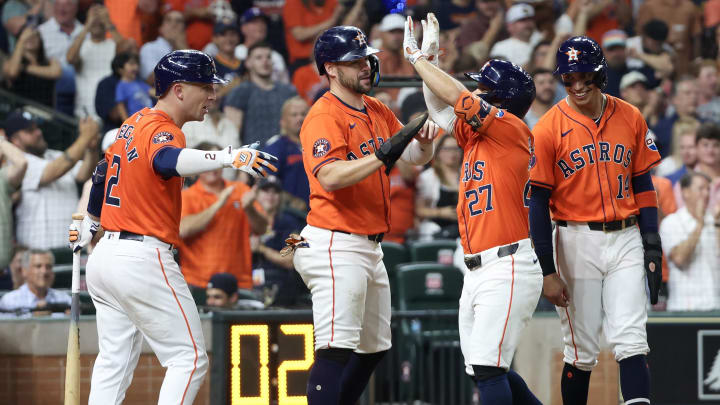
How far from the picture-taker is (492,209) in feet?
15.4

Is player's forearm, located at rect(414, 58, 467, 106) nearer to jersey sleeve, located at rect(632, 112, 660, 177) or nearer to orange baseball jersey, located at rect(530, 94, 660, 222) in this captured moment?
orange baseball jersey, located at rect(530, 94, 660, 222)

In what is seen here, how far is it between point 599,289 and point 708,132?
438 centimetres

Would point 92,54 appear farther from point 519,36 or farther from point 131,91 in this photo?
point 519,36

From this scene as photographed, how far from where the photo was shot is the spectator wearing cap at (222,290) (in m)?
6.89

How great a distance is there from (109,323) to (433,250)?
4035 millimetres

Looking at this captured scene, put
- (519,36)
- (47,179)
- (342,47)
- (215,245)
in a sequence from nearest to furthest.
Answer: (342,47) < (215,245) < (47,179) < (519,36)

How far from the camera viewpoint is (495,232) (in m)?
4.69

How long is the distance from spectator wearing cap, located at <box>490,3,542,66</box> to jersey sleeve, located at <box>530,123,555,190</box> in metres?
5.08

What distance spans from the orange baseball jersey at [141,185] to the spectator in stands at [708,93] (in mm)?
6787

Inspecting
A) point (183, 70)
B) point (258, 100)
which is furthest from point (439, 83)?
point (258, 100)

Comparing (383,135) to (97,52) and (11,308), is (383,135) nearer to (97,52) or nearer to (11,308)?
(11,308)

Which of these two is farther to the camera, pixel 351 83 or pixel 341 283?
pixel 351 83

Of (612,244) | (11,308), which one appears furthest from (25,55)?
(612,244)

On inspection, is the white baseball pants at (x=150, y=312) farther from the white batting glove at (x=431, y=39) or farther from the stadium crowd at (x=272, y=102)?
the stadium crowd at (x=272, y=102)
